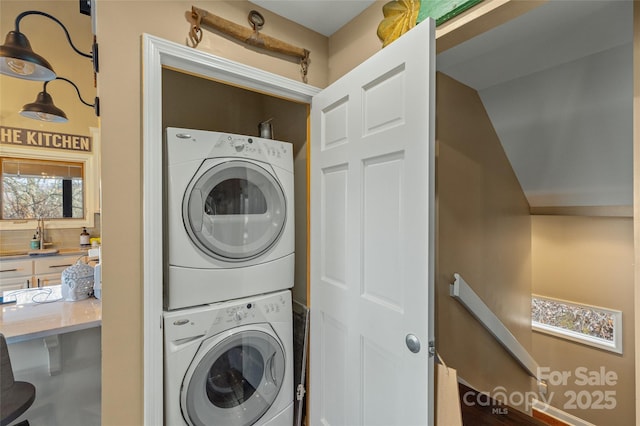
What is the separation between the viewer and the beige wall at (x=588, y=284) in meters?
2.76

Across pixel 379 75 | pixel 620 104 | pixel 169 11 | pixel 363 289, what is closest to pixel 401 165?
pixel 379 75

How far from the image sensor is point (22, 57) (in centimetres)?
150

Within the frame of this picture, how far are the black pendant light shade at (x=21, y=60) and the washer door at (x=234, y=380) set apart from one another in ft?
5.85

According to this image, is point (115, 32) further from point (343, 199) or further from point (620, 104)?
point (620, 104)

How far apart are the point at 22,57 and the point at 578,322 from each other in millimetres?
5049

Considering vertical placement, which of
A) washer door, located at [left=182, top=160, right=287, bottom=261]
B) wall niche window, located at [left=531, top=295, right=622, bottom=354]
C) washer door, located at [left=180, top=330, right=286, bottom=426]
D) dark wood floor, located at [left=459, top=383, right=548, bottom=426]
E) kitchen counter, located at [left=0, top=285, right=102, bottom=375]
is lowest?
dark wood floor, located at [left=459, top=383, right=548, bottom=426]

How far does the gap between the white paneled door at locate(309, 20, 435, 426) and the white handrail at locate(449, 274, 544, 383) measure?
1.09 metres

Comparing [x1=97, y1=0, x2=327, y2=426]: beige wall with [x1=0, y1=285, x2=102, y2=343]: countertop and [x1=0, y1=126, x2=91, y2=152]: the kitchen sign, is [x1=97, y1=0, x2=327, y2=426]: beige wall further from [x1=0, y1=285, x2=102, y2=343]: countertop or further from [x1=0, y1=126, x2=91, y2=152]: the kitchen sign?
[x1=0, y1=126, x2=91, y2=152]: the kitchen sign

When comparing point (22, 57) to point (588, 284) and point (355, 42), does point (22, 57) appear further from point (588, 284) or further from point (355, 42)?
point (588, 284)

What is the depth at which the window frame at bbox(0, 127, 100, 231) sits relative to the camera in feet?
9.88

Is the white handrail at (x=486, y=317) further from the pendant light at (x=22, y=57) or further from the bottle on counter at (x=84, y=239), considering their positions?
the bottle on counter at (x=84, y=239)

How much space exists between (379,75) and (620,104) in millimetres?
1947

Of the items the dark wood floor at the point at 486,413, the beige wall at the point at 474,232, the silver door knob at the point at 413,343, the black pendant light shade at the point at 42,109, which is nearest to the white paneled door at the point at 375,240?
the silver door knob at the point at 413,343

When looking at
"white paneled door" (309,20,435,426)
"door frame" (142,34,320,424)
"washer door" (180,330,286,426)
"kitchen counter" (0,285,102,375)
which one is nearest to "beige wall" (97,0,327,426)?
"door frame" (142,34,320,424)
